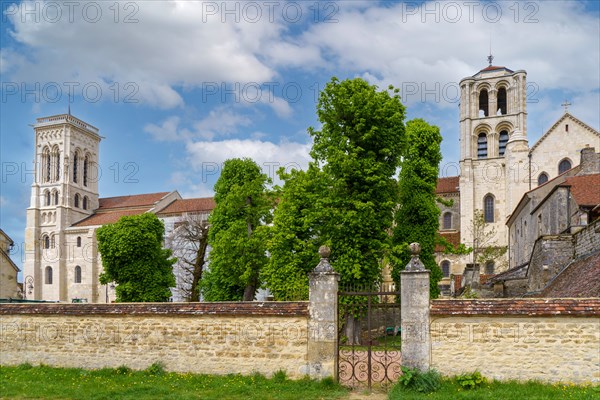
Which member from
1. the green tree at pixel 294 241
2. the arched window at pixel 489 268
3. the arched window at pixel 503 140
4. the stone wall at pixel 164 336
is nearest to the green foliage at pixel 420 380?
the stone wall at pixel 164 336

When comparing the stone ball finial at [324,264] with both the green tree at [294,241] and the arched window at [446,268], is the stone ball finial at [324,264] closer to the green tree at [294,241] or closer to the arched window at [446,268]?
the green tree at [294,241]

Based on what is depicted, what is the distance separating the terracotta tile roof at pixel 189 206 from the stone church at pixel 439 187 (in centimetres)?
15

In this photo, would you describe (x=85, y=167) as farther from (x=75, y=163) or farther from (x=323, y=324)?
(x=323, y=324)

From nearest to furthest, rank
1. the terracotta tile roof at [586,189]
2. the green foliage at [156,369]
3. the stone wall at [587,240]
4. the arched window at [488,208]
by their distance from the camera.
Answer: the green foliage at [156,369] → the stone wall at [587,240] → the terracotta tile roof at [586,189] → the arched window at [488,208]

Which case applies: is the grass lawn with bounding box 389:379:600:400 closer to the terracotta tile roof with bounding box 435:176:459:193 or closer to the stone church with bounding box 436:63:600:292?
the stone church with bounding box 436:63:600:292

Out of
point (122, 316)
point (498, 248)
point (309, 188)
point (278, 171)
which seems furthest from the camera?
point (498, 248)

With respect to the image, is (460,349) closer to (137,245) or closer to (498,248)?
(137,245)

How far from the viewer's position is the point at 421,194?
2670 centimetres

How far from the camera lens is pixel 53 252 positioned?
7481 centimetres

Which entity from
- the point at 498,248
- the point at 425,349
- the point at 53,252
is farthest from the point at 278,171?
the point at 53,252

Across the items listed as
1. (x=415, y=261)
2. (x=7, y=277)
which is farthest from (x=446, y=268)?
(x=415, y=261)

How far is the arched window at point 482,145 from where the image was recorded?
179ft

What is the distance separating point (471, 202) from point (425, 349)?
41.6 meters

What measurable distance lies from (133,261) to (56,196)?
51.7 m
